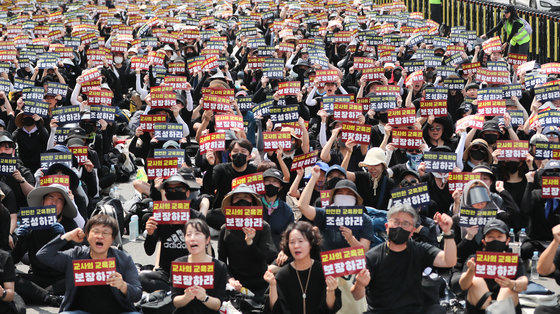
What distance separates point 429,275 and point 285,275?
1450 millimetres

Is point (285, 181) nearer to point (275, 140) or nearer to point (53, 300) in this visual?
point (275, 140)

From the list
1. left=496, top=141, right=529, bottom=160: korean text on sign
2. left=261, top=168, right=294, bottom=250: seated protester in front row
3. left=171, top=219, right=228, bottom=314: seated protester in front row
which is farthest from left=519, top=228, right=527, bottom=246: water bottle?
left=171, top=219, right=228, bottom=314: seated protester in front row

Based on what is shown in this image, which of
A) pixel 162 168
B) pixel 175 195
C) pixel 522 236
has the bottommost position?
pixel 522 236

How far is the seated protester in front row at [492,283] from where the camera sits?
8.10m

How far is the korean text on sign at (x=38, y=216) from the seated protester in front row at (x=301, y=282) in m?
2.66

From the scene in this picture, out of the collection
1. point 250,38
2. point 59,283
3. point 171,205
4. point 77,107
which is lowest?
point 59,283

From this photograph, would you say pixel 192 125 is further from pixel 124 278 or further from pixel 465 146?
pixel 124 278

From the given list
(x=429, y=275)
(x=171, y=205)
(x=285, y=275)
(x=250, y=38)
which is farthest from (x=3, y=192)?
(x=250, y=38)

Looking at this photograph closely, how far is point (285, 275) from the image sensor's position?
8.13 metres

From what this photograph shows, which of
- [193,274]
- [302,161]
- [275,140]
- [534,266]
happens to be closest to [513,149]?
[534,266]

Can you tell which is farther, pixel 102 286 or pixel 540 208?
pixel 540 208

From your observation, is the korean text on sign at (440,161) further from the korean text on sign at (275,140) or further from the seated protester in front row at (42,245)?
the seated protester in front row at (42,245)

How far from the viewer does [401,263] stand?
813 cm

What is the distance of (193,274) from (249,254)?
1.55 m
